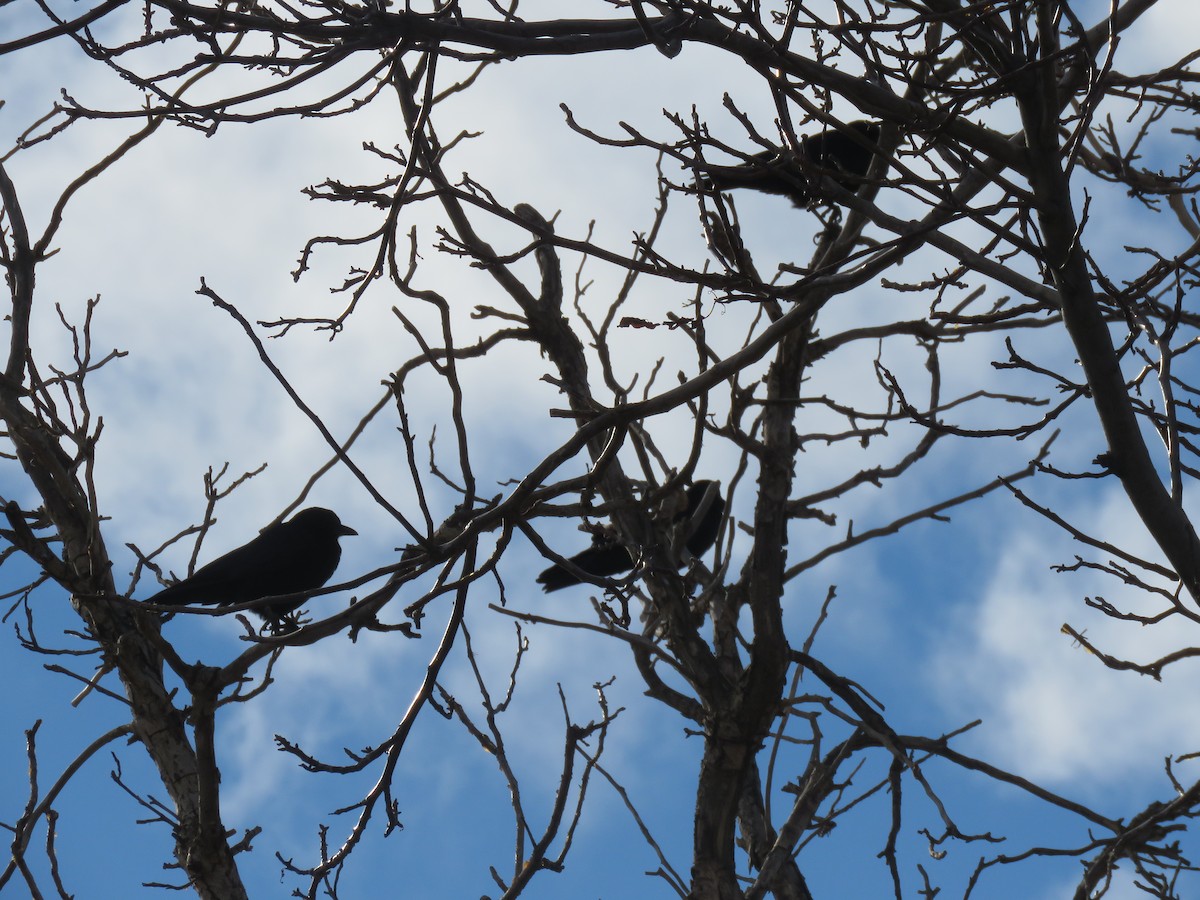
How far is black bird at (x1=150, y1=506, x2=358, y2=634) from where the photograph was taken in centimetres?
631

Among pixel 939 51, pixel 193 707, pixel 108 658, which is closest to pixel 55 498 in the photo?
pixel 108 658

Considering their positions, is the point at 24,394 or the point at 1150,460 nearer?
the point at 1150,460

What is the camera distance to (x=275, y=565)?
6.74 metres

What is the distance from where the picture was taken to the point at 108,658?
389 centimetres

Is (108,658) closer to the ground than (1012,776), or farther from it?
farther from it

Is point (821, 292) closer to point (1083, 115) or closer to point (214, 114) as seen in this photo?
point (1083, 115)

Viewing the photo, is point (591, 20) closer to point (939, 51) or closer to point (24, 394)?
point (939, 51)

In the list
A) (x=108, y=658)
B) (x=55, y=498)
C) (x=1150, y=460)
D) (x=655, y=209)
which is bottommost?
(x=1150, y=460)

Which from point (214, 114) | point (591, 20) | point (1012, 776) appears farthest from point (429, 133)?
point (1012, 776)

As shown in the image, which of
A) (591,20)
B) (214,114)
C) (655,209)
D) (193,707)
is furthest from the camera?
(655,209)

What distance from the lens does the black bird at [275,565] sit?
6309mm

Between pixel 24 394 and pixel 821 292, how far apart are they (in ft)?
9.52

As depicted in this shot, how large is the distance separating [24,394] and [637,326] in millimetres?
2419

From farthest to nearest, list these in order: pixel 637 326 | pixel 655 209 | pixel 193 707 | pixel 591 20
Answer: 1. pixel 655 209
2. pixel 193 707
3. pixel 637 326
4. pixel 591 20
